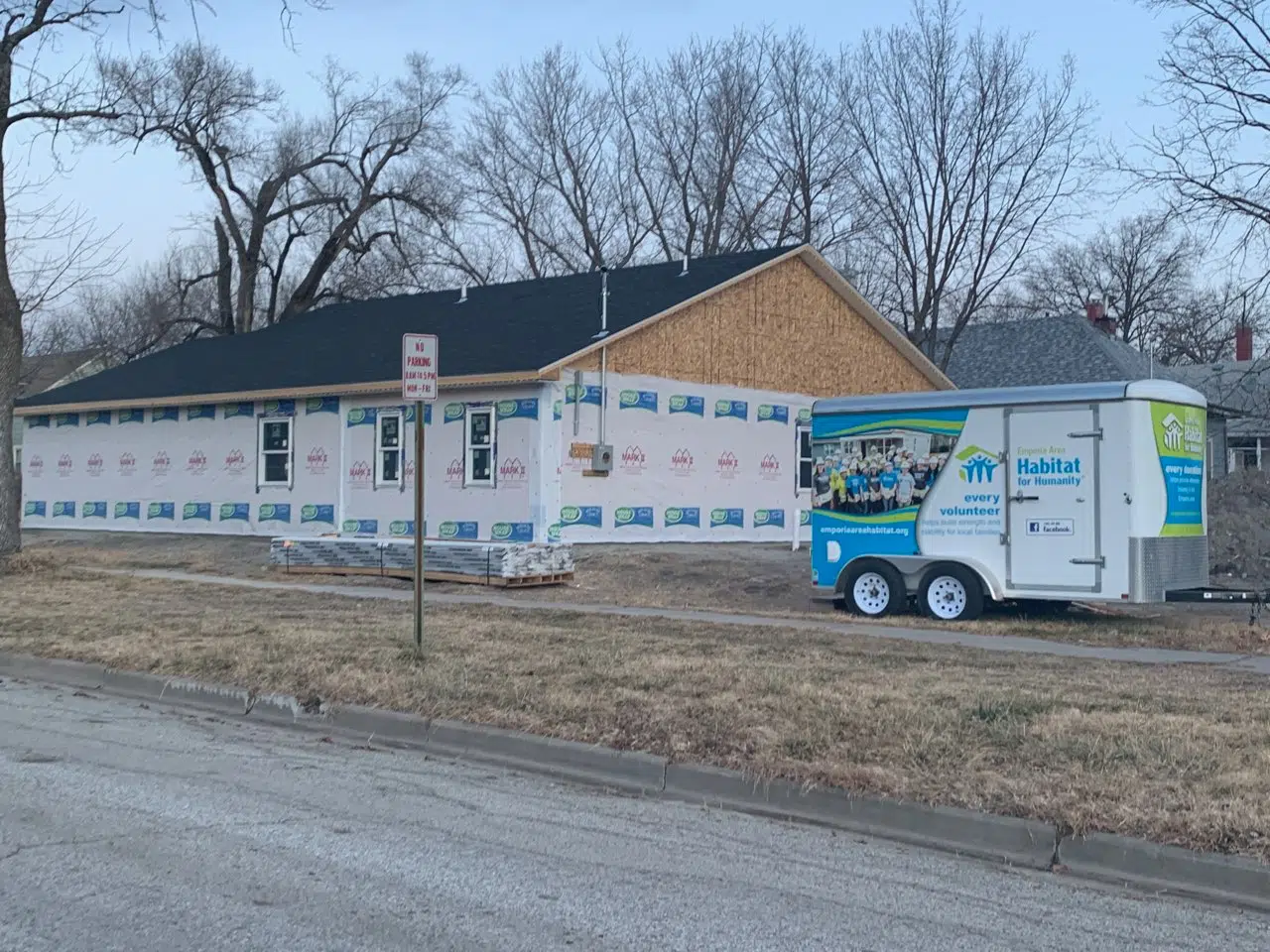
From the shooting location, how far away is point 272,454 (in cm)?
2680

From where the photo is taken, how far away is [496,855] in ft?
21.8

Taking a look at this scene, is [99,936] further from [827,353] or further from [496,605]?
[827,353]

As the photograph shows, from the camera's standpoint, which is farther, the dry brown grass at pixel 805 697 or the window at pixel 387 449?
the window at pixel 387 449

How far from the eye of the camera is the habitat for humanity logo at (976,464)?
15.3 metres

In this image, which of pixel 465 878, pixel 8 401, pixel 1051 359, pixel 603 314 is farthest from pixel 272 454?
pixel 1051 359

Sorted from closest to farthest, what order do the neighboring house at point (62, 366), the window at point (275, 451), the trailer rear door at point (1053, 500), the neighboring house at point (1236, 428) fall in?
the trailer rear door at point (1053, 500), the window at point (275, 451), the neighboring house at point (1236, 428), the neighboring house at point (62, 366)

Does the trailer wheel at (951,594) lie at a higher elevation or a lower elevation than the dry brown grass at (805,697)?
higher

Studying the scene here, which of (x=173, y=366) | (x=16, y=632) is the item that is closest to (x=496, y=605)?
(x=16, y=632)

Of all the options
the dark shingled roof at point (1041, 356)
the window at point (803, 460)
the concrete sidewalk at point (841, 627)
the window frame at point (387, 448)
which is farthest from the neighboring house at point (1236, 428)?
the concrete sidewalk at point (841, 627)

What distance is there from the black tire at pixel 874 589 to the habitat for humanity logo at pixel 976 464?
1479mm

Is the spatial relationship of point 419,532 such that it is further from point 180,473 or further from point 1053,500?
point 180,473

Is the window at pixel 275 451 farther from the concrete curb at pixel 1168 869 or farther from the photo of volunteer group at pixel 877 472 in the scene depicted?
the concrete curb at pixel 1168 869

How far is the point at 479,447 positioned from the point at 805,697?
569 inches

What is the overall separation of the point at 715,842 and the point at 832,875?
0.79 meters
